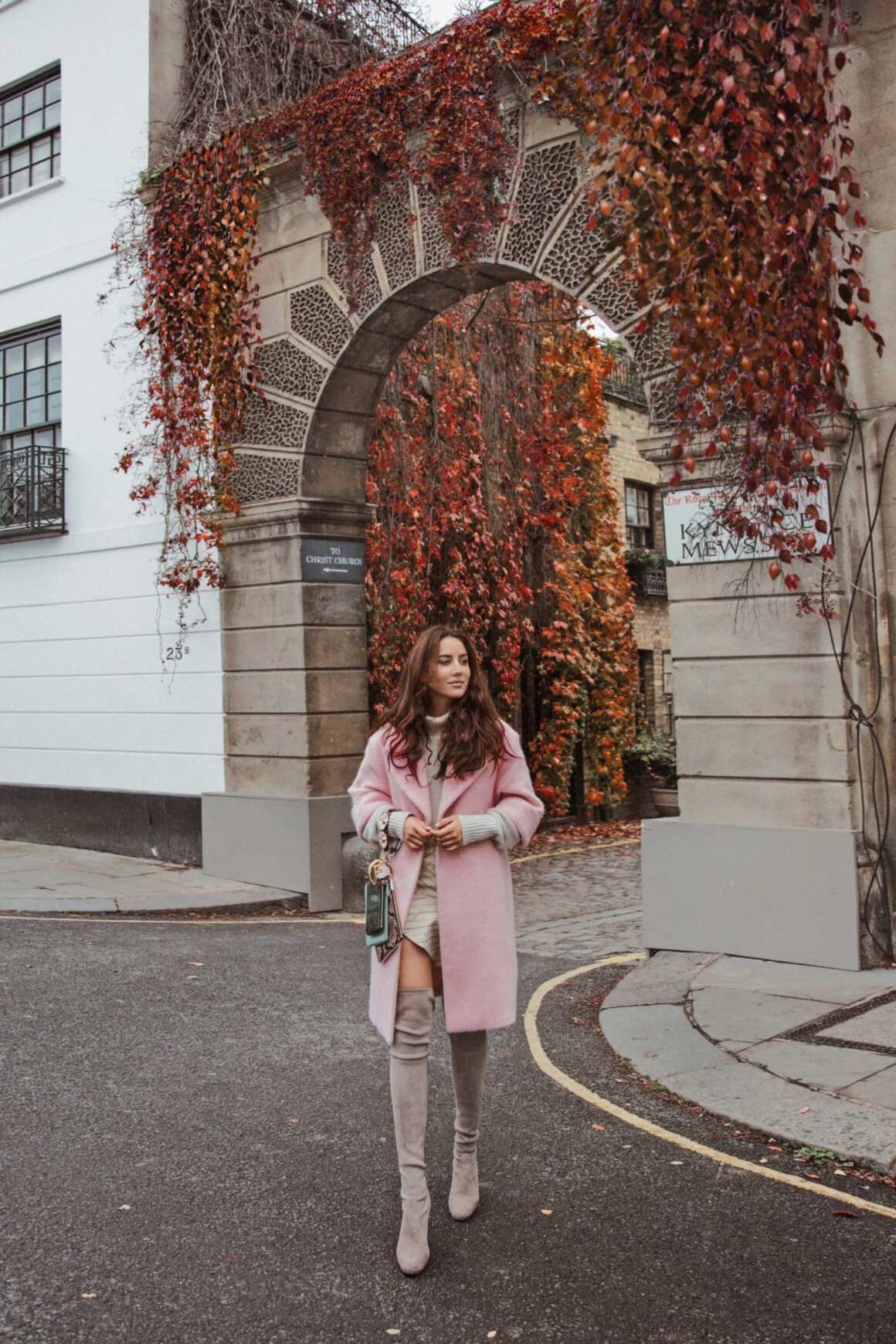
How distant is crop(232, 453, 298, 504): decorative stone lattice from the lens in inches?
438

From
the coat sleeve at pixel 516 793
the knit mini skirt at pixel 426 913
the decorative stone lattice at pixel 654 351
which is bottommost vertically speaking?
the knit mini skirt at pixel 426 913

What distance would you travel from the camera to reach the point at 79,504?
535 inches

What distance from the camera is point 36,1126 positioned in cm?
512

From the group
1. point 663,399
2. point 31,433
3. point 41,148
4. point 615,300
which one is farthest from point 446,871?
point 41,148

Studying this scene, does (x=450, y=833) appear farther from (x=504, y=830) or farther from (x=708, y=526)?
(x=708, y=526)

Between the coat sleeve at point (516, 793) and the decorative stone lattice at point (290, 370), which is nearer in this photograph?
the coat sleeve at point (516, 793)

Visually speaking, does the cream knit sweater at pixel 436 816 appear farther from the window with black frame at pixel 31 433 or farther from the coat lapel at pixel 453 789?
the window with black frame at pixel 31 433

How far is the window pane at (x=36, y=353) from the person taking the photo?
14.3m

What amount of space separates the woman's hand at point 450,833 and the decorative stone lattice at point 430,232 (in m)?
6.74

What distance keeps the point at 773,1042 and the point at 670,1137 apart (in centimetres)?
121

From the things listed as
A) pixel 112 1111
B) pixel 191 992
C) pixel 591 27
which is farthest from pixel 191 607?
pixel 112 1111

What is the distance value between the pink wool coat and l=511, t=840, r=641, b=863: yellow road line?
31.6 ft

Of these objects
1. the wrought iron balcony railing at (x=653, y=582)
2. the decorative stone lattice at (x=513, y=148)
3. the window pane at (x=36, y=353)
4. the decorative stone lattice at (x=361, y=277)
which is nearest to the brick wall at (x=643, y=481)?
the wrought iron balcony railing at (x=653, y=582)

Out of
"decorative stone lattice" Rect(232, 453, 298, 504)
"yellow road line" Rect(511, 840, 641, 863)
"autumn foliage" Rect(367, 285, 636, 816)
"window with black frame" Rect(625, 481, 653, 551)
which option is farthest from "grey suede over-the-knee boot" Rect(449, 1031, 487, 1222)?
"window with black frame" Rect(625, 481, 653, 551)
